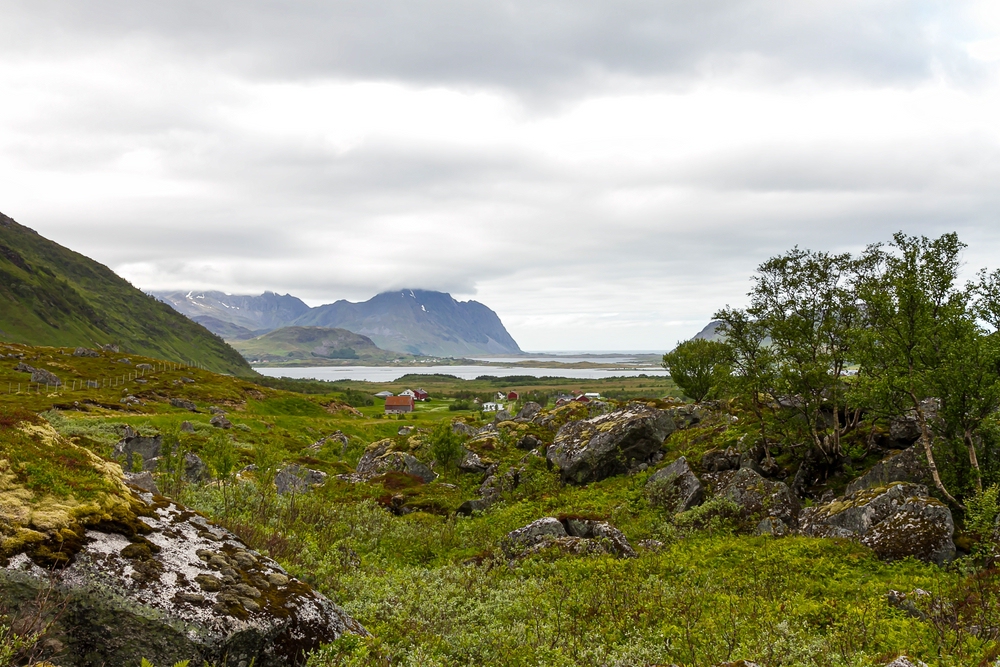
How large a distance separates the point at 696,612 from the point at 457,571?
642cm

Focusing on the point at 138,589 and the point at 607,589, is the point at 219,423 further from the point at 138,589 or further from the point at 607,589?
the point at 138,589

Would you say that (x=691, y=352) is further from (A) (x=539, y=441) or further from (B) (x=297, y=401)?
(B) (x=297, y=401)

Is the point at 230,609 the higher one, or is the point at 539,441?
the point at 230,609

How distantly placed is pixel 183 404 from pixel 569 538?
84997 millimetres

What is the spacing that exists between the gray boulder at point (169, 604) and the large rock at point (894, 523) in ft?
54.7

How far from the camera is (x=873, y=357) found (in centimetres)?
2120

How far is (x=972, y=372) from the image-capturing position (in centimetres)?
1875

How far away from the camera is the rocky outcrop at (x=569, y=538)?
1809cm

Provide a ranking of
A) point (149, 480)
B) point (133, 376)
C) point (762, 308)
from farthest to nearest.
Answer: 1. point (133, 376)
2. point (762, 308)
3. point (149, 480)

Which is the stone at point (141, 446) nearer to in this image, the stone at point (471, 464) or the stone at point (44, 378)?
the stone at point (471, 464)

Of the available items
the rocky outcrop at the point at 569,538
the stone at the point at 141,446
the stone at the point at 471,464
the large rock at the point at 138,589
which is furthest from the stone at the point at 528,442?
the large rock at the point at 138,589

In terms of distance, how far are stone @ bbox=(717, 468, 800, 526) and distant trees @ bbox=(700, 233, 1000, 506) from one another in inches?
128

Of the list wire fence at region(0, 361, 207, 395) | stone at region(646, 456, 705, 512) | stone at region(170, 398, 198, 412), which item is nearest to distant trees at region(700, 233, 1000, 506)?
stone at region(646, 456, 705, 512)

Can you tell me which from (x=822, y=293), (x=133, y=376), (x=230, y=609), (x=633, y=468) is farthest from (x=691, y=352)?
(x=133, y=376)
